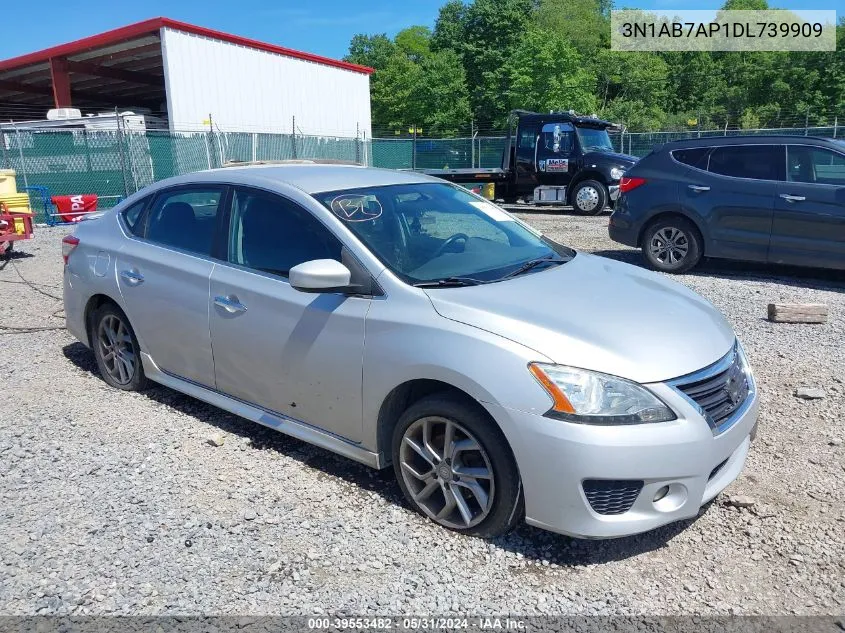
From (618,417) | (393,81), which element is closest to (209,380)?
(618,417)

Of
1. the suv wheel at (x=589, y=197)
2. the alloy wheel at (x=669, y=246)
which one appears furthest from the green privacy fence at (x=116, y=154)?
the alloy wheel at (x=669, y=246)

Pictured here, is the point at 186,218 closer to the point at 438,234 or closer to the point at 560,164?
the point at 438,234

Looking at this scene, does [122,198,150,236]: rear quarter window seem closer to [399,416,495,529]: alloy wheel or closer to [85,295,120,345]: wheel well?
[85,295,120,345]: wheel well

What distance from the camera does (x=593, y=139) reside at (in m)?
17.4

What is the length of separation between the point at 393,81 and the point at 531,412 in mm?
→ 65459

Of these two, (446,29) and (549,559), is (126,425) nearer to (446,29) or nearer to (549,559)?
(549,559)

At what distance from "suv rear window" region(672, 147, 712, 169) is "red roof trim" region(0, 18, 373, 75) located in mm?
18303

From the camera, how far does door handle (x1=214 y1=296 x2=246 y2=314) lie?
12.5ft

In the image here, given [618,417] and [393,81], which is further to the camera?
[393,81]

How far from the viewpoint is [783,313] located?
6.55 meters

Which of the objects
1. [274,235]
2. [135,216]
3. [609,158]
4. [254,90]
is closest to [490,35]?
[254,90]

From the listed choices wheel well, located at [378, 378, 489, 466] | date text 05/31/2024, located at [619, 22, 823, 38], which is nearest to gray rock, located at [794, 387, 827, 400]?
wheel well, located at [378, 378, 489, 466]

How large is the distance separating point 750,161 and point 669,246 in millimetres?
1426

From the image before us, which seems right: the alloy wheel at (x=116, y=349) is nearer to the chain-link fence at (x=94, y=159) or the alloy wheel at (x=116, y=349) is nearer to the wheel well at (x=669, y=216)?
the wheel well at (x=669, y=216)
